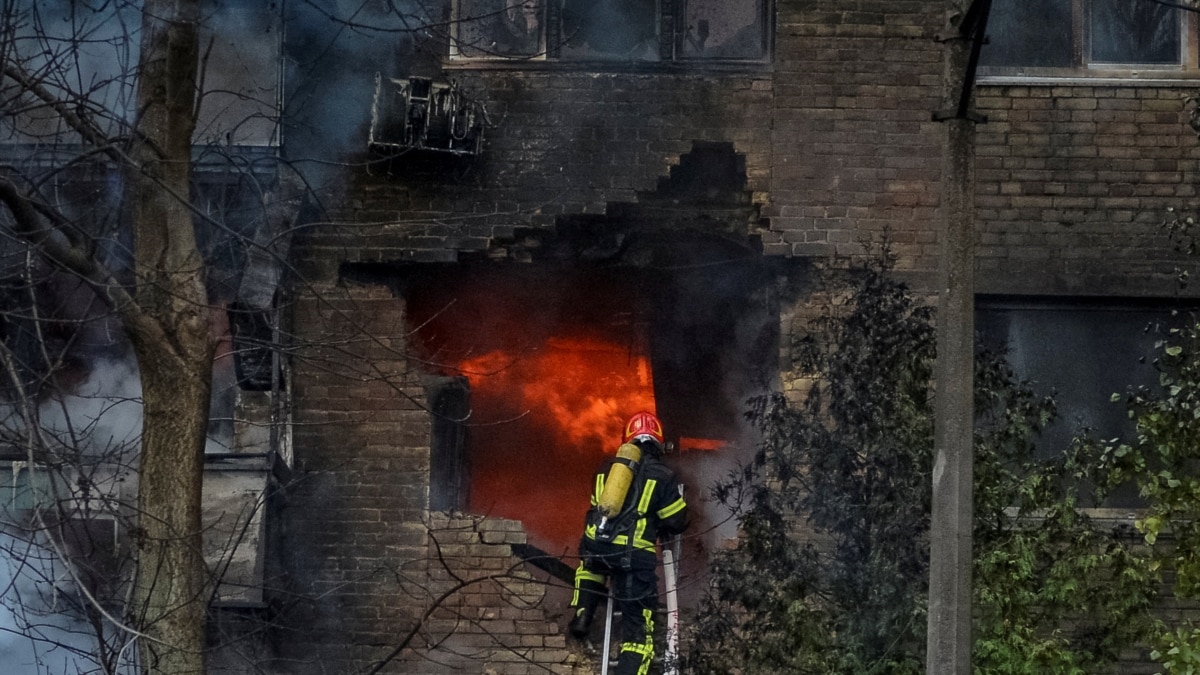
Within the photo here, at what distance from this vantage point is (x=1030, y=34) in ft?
33.6

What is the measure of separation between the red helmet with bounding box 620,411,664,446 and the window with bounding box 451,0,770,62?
91.2 inches

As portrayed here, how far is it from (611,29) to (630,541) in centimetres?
333

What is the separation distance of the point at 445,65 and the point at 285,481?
2842mm

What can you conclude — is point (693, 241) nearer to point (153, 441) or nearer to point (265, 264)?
point (265, 264)

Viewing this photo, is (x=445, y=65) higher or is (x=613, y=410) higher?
(x=445, y=65)

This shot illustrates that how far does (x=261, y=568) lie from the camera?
924 cm

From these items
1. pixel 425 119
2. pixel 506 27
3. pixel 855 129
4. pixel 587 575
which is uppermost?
pixel 506 27

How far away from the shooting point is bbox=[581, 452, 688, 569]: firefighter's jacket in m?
9.38

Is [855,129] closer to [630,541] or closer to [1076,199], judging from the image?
[1076,199]

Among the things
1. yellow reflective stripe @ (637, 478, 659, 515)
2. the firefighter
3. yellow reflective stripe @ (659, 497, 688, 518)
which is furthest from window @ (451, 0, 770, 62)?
yellow reflective stripe @ (659, 497, 688, 518)

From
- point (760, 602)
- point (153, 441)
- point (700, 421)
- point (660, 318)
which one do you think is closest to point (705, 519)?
point (700, 421)

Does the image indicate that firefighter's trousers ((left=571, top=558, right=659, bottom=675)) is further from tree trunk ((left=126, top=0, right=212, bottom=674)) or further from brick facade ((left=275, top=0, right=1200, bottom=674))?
tree trunk ((left=126, top=0, right=212, bottom=674))

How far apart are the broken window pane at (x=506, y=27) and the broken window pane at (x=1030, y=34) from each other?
2.93 m

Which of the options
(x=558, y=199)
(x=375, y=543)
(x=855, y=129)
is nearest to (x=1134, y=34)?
(x=855, y=129)
